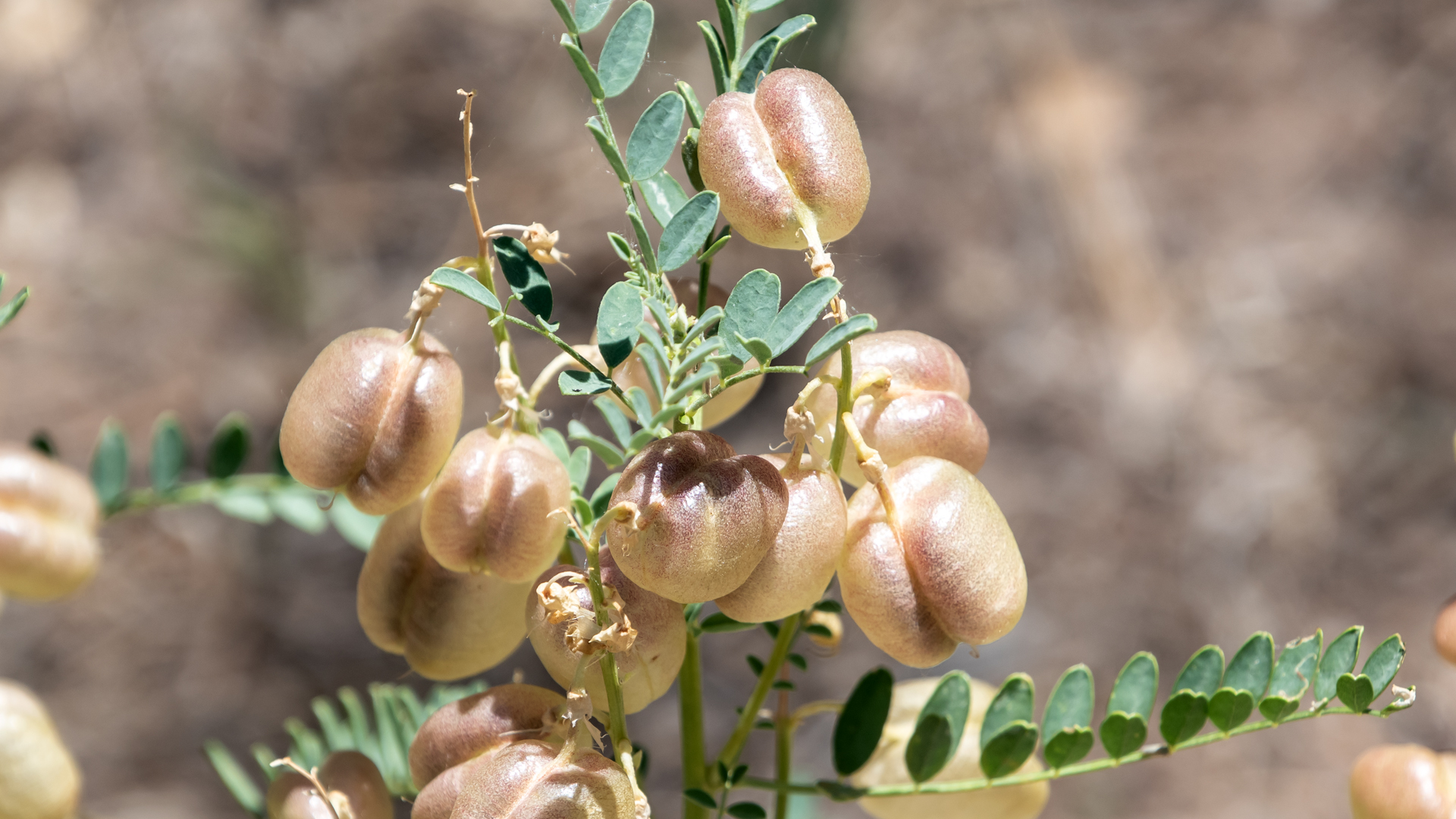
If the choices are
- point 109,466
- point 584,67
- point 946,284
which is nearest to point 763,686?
point 584,67

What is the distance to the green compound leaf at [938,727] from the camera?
498 mm

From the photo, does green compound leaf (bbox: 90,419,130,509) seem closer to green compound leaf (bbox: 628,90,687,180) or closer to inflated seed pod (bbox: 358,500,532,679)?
inflated seed pod (bbox: 358,500,532,679)

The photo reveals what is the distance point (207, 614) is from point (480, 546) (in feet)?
5.19

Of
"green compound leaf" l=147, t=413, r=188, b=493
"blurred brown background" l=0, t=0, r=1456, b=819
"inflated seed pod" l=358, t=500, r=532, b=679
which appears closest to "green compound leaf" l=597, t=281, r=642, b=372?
"inflated seed pod" l=358, t=500, r=532, b=679

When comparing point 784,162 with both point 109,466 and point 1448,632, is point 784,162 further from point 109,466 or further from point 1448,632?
point 109,466

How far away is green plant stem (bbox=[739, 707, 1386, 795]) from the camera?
479 mm

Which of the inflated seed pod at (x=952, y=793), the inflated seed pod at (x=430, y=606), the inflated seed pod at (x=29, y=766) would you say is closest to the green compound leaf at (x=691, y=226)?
the inflated seed pod at (x=430, y=606)

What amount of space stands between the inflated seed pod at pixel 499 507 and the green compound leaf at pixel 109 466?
17.5 inches

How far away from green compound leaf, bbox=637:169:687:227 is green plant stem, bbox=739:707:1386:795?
0.81ft

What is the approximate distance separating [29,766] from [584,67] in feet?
1.37

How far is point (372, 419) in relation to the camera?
394mm

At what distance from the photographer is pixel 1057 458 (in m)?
1.87

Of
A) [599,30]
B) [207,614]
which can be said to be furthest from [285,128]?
[207,614]

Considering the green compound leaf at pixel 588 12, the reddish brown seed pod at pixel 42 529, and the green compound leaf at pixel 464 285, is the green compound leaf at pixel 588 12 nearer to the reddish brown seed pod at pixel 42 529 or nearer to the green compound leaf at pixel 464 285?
the green compound leaf at pixel 464 285
